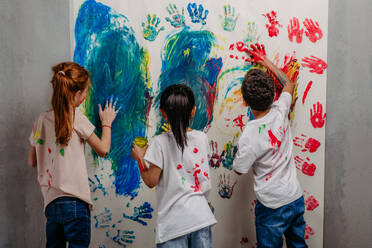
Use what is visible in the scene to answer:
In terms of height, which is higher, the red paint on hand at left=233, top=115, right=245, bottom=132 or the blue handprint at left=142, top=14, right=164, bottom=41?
the blue handprint at left=142, top=14, right=164, bottom=41

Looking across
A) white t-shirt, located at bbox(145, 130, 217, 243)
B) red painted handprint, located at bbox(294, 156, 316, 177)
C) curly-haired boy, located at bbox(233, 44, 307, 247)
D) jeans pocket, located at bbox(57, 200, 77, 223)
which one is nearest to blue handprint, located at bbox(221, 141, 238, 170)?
curly-haired boy, located at bbox(233, 44, 307, 247)

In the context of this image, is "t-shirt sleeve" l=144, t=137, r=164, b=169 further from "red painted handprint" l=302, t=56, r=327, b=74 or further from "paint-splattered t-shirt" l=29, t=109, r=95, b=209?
"red painted handprint" l=302, t=56, r=327, b=74

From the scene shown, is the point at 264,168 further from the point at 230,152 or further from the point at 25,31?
the point at 25,31

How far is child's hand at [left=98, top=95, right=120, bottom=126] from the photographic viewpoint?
1521 millimetres

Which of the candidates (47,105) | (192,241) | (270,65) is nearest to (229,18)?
(270,65)

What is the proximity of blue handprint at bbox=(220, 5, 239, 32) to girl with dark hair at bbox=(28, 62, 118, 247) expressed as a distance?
823 millimetres

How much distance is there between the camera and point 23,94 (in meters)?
1.33

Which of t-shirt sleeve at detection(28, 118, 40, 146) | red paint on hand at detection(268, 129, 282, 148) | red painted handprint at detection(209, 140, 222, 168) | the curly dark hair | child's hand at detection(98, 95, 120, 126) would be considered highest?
the curly dark hair

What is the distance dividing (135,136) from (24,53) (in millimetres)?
644


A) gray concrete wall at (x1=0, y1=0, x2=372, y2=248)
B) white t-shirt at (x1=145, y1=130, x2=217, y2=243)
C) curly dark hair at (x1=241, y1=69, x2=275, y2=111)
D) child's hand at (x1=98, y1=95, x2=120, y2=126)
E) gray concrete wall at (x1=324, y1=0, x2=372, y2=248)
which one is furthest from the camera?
gray concrete wall at (x1=324, y1=0, x2=372, y2=248)

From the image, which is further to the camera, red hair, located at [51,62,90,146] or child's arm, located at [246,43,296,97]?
child's arm, located at [246,43,296,97]

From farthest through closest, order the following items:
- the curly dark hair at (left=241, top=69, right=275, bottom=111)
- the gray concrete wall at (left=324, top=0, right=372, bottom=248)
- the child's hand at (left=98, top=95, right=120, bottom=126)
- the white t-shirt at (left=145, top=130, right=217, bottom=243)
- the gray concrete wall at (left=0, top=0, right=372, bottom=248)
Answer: the gray concrete wall at (left=324, top=0, right=372, bottom=248) < the child's hand at (left=98, top=95, right=120, bottom=126) < the curly dark hair at (left=241, top=69, right=275, bottom=111) < the gray concrete wall at (left=0, top=0, right=372, bottom=248) < the white t-shirt at (left=145, top=130, right=217, bottom=243)

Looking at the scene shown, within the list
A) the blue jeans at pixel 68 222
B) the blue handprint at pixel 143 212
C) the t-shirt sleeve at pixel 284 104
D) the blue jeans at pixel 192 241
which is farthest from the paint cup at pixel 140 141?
the t-shirt sleeve at pixel 284 104

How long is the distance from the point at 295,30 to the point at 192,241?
1.24m
